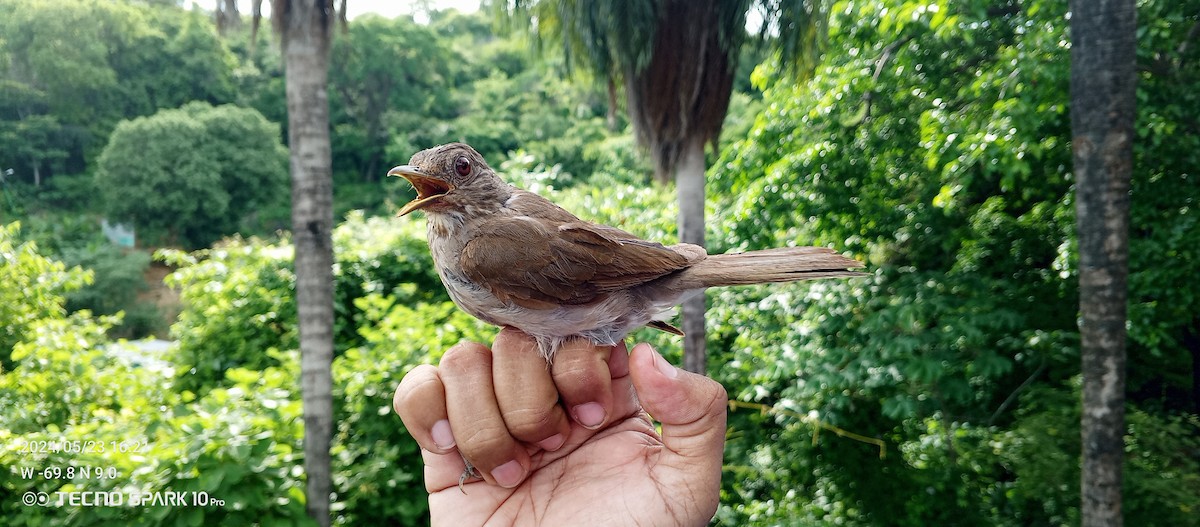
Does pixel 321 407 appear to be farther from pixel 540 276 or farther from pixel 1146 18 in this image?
pixel 1146 18

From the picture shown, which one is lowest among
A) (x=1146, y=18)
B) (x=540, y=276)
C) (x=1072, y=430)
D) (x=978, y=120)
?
(x=1072, y=430)

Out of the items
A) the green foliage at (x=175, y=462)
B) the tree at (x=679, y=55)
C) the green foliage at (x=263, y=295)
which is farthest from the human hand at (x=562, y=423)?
the green foliage at (x=263, y=295)

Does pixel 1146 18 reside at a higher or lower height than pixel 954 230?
higher

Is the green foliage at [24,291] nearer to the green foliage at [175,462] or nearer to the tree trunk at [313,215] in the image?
the green foliage at [175,462]

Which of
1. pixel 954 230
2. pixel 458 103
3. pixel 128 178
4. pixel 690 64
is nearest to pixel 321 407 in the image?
pixel 690 64

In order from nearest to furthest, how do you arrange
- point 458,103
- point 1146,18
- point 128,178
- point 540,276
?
point 540,276 < point 1146,18 < point 128,178 < point 458,103

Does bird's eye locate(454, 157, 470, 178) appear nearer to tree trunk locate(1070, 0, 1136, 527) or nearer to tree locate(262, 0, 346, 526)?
tree locate(262, 0, 346, 526)

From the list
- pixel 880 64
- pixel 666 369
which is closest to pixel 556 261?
pixel 666 369
